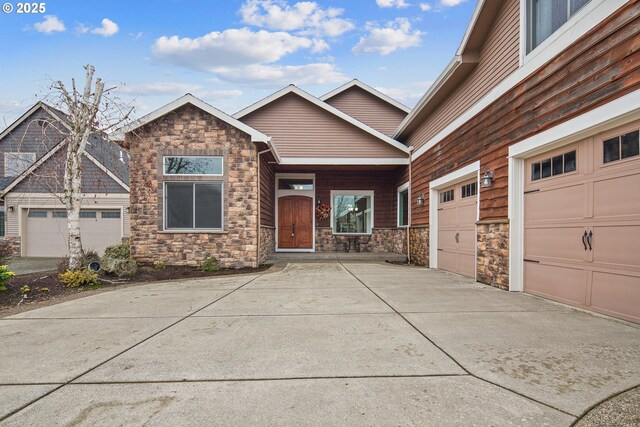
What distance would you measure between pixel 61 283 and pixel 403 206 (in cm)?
997

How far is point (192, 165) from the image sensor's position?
29.8ft

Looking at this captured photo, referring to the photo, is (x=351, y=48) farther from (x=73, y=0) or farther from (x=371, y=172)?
(x=73, y=0)

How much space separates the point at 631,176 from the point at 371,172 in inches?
382

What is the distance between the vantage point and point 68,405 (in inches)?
80.9

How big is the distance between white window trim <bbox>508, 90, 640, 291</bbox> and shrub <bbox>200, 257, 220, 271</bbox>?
6.69 metres

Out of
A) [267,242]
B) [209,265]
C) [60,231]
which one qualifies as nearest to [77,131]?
[209,265]

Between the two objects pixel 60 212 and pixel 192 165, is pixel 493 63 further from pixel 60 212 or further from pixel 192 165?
pixel 60 212

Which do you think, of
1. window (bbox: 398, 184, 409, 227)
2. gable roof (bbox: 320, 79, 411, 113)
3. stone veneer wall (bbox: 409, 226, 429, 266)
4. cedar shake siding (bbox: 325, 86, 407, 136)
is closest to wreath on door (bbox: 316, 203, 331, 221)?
window (bbox: 398, 184, 409, 227)

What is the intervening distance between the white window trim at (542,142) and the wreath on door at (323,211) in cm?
791

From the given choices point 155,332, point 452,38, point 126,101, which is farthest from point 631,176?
point 452,38

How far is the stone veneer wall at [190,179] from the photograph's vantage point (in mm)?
9000

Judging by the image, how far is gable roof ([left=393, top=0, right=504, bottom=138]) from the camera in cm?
646

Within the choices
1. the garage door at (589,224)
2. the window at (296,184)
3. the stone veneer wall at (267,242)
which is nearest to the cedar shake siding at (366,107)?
the window at (296,184)

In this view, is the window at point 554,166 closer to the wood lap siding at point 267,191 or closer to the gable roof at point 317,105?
the gable roof at point 317,105
